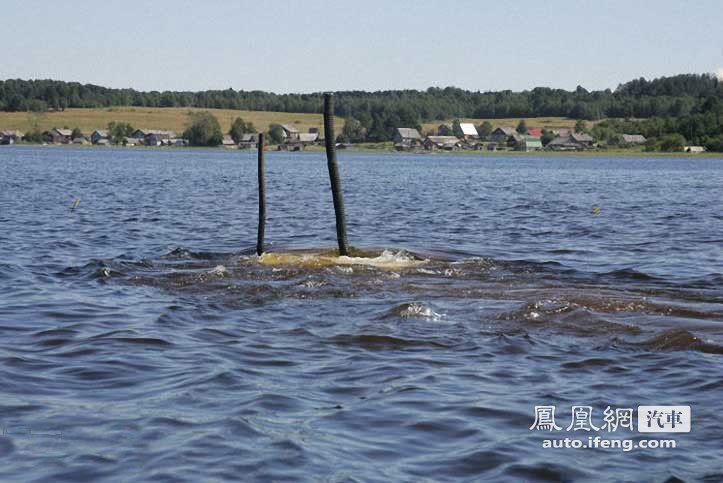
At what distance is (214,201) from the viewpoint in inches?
2223

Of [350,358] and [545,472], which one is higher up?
→ [545,472]

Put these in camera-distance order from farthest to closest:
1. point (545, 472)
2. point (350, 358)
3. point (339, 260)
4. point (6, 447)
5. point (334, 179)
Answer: point (334, 179) → point (339, 260) → point (350, 358) → point (6, 447) → point (545, 472)

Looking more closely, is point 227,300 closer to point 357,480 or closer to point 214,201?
point 357,480

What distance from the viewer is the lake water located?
32.4 ft

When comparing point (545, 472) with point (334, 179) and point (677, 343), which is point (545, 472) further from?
point (334, 179)

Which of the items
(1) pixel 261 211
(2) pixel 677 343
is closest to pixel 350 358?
(2) pixel 677 343

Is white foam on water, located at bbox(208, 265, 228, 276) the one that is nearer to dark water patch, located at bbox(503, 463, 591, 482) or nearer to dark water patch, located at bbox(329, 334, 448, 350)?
dark water patch, located at bbox(329, 334, 448, 350)

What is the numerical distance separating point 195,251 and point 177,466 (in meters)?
19.8

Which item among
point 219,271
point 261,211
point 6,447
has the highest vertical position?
point 261,211

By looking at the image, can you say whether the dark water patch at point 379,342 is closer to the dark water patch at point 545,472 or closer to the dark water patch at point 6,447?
the dark water patch at point 545,472

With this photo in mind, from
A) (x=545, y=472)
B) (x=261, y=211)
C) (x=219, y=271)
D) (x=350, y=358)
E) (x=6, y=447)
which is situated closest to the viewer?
(x=545, y=472)

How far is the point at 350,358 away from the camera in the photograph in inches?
564

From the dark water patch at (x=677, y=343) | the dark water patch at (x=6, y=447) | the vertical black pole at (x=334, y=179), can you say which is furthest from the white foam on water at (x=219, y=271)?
the dark water patch at (x=6, y=447)

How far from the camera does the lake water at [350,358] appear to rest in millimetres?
9891
